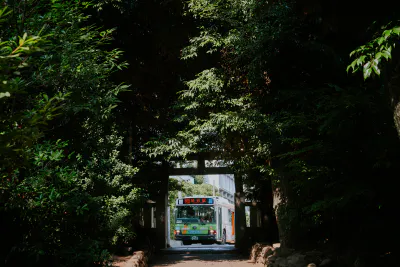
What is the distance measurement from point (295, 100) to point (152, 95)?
7334 mm

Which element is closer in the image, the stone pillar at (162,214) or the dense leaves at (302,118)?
the dense leaves at (302,118)

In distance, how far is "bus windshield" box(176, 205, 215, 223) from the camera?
26594 millimetres

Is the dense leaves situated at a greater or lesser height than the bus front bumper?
greater

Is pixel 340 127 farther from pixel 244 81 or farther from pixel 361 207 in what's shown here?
pixel 244 81

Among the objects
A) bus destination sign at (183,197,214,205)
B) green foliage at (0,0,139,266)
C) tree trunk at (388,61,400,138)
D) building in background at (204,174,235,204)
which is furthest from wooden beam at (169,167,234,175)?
building in background at (204,174,235,204)

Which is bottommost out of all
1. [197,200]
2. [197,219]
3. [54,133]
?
[197,219]

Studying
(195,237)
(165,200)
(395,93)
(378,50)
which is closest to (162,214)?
(165,200)

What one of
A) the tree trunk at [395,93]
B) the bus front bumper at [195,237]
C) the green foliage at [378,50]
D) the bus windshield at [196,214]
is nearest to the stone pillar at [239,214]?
the bus windshield at [196,214]

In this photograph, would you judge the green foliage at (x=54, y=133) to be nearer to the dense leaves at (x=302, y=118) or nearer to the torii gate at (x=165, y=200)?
the dense leaves at (x=302, y=118)

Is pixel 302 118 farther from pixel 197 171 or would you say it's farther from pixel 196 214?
pixel 196 214

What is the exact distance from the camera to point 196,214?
2666cm

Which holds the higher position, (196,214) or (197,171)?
(197,171)

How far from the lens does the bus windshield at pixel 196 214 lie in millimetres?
26594

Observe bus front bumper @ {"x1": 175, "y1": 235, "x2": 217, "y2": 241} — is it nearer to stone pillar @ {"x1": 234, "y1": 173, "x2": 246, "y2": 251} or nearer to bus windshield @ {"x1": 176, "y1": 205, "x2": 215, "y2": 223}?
bus windshield @ {"x1": 176, "y1": 205, "x2": 215, "y2": 223}
